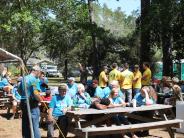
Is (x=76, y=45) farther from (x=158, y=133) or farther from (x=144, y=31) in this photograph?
(x=158, y=133)

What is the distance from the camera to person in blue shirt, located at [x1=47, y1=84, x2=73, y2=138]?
32.7 feet

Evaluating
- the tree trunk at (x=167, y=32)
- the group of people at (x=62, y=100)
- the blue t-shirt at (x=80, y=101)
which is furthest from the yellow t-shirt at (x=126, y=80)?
the tree trunk at (x=167, y=32)

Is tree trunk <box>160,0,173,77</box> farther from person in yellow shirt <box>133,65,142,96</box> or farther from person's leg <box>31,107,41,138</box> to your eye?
person's leg <box>31,107,41,138</box>

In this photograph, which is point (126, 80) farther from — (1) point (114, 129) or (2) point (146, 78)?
(1) point (114, 129)

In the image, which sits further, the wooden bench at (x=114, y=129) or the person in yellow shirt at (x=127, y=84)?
the person in yellow shirt at (x=127, y=84)

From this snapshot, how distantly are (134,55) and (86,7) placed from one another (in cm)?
844

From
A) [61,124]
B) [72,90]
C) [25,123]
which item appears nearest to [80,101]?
[72,90]

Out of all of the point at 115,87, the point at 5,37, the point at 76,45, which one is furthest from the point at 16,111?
the point at 76,45

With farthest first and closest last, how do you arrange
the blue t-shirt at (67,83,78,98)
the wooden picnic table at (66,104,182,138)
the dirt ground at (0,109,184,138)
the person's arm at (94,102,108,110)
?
1. the blue t-shirt at (67,83,78,98)
2. the dirt ground at (0,109,184,138)
3. the person's arm at (94,102,108,110)
4. the wooden picnic table at (66,104,182,138)

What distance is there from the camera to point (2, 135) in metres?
11.6

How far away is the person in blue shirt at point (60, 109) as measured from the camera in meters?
9.96

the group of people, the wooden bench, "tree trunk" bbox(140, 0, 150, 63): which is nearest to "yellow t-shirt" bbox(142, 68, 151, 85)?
the group of people

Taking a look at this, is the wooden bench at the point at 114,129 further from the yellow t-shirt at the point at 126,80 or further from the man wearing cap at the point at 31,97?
the yellow t-shirt at the point at 126,80

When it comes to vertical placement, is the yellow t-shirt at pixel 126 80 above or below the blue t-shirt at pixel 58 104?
above
